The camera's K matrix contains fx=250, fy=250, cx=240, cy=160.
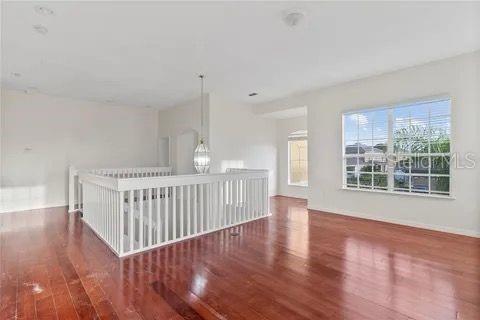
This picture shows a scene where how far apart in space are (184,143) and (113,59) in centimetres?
347

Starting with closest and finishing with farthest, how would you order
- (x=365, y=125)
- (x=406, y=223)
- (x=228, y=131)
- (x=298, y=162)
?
(x=406, y=223), (x=365, y=125), (x=228, y=131), (x=298, y=162)

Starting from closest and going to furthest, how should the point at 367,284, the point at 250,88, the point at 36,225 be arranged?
the point at 367,284, the point at 36,225, the point at 250,88

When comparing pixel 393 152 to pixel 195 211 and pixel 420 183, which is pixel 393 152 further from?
pixel 195 211

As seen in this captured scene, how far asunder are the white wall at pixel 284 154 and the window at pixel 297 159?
123 millimetres

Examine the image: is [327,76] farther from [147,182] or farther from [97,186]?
[97,186]

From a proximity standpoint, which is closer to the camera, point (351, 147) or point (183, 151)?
point (351, 147)

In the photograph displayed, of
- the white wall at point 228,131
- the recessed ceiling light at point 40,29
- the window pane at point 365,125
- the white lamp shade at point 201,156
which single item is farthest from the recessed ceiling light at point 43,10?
the window pane at point 365,125

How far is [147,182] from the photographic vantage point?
342 centimetres

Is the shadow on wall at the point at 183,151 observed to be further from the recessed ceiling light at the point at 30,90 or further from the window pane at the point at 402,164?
the window pane at the point at 402,164

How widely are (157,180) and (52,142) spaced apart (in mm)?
4531

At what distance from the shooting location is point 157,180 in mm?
3516

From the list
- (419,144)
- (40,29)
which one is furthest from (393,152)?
(40,29)

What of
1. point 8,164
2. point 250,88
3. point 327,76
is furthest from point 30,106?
point 327,76

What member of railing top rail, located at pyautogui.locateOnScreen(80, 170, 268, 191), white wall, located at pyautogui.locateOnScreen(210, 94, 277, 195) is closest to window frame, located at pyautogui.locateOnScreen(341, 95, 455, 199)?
railing top rail, located at pyautogui.locateOnScreen(80, 170, 268, 191)
